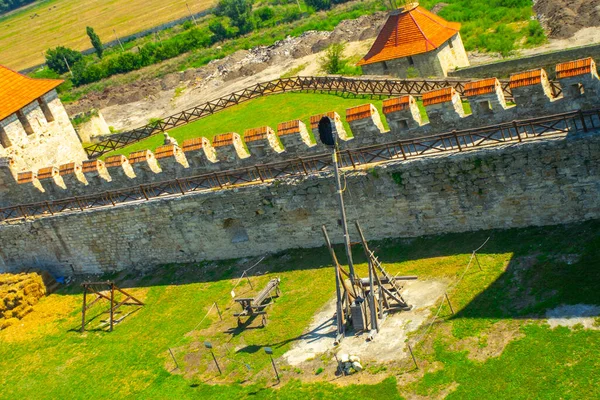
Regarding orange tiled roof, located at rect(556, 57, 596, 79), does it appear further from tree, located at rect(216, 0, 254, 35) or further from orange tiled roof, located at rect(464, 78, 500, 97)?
tree, located at rect(216, 0, 254, 35)

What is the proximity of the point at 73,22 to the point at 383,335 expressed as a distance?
93408 millimetres

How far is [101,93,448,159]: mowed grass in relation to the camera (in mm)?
27891

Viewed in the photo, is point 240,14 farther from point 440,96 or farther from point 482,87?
point 482,87

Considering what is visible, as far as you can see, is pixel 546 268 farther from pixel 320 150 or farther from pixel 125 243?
pixel 125 243

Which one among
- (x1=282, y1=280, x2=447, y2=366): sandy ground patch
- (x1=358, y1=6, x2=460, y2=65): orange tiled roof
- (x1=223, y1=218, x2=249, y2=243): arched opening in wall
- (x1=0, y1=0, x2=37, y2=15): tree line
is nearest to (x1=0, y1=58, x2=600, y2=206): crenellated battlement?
(x1=223, y1=218, x2=249, y2=243): arched opening in wall

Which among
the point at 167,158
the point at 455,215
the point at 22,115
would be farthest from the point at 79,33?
the point at 455,215

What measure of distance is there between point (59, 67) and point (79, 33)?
24.4m

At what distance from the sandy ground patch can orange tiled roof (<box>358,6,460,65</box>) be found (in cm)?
1587

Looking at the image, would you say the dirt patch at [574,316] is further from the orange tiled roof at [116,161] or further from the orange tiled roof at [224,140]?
the orange tiled roof at [116,161]

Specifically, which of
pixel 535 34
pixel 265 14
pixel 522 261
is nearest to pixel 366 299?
pixel 522 261

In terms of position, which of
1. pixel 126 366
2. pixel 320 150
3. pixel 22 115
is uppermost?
pixel 22 115

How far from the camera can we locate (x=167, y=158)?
21641mm

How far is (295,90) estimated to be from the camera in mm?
32375

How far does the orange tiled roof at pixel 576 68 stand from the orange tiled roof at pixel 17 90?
691 inches
